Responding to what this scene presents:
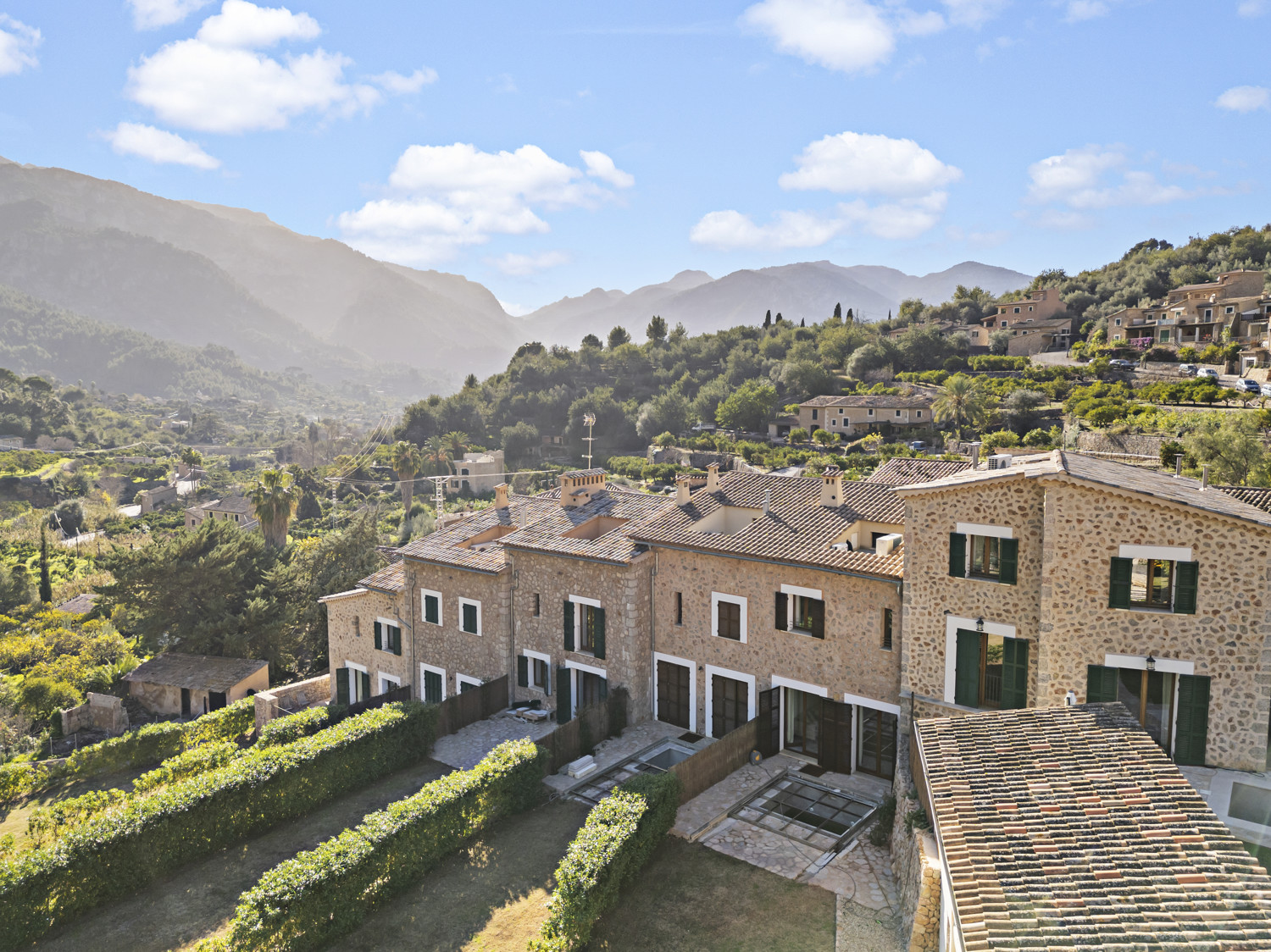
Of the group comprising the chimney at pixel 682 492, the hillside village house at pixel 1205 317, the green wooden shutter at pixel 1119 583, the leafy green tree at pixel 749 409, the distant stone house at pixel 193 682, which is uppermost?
the hillside village house at pixel 1205 317

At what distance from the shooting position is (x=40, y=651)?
42.2 meters

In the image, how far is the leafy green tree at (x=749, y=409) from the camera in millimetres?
95125

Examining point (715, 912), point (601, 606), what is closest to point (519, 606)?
point (601, 606)

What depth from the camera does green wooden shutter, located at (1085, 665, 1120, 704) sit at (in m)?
14.7

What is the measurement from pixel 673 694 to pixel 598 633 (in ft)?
9.02

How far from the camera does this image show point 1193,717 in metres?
14.2

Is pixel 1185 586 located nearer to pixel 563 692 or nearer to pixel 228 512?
pixel 563 692

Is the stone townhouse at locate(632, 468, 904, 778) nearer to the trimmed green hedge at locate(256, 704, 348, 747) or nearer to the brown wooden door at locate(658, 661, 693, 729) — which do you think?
the brown wooden door at locate(658, 661, 693, 729)

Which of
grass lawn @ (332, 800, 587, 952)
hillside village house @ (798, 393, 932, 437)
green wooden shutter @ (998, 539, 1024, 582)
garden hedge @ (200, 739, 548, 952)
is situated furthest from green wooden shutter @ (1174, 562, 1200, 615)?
hillside village house @ (798, 393, 932, 437)

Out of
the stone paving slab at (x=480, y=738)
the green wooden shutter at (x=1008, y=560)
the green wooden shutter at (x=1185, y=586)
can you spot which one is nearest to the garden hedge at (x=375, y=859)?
the stone paving slab at (x=480, y=738)

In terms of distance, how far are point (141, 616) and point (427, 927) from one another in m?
37.9

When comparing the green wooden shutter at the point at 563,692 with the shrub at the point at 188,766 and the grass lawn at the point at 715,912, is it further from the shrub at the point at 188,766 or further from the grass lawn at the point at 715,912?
the shrub at the point at 188,766

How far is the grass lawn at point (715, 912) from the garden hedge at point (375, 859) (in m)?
4.33

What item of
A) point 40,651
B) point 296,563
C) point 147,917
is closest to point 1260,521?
point 147,917
